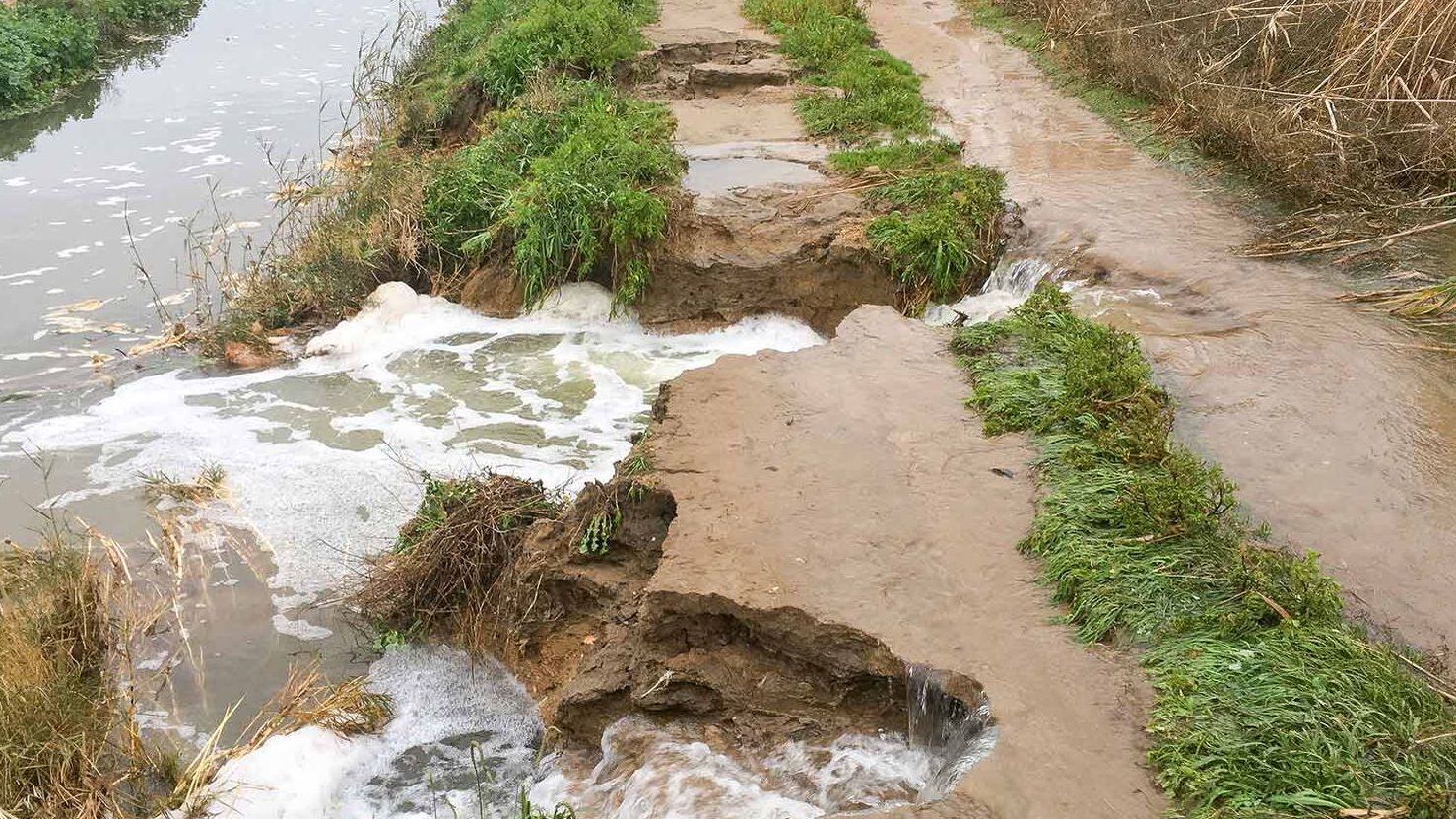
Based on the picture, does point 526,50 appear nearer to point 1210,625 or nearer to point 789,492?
point 789,492

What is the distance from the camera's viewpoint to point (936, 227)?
8211 millimetres

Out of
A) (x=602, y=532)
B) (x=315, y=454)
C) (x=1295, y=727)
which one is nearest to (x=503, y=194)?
(x=315, y=454)

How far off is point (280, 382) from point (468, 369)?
1441mm

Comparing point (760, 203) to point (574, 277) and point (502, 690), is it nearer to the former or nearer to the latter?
point (574, 277)

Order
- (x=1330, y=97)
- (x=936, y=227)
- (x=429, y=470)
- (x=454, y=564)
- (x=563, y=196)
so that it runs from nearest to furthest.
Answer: (x=454, y=564)
(x=429, y=470)
(x=1330, y=97)
(x=936, y=227)
(x=563, y=196)

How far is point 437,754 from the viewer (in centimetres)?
500

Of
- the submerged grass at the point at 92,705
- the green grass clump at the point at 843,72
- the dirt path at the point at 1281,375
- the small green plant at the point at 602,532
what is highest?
the green grass clump at the point at 843,72

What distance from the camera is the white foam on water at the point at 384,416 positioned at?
268 inches

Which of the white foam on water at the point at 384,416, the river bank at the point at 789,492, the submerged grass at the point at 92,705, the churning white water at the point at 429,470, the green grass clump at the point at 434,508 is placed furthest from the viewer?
the white foam on water at the point at 384,416

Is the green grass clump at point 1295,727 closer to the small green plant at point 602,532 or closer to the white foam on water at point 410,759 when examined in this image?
the small green plant at point 602,532

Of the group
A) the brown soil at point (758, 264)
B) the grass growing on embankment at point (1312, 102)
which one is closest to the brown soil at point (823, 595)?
the brown soil at point (758, 264)

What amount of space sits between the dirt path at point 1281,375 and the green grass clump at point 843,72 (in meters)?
0.95

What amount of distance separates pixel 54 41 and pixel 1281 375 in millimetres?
17725

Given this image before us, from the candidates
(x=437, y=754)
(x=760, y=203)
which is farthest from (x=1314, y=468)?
(x=760, y=203)
